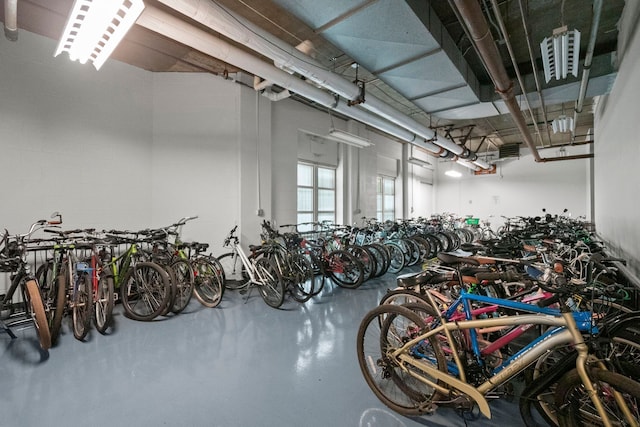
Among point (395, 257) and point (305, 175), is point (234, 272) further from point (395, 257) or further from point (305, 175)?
A: point (395, 257)

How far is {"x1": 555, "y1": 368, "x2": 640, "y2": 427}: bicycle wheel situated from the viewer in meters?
1.03

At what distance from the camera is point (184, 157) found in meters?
4.42

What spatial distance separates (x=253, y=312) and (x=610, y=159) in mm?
5108

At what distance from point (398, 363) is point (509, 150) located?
390 inches

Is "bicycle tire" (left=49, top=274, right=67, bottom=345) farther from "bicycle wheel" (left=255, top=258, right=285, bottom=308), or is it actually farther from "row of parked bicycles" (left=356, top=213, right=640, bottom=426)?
"row of parked bicycles" (left=356, top=213, right=640, bottom=426)

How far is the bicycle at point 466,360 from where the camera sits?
112cm

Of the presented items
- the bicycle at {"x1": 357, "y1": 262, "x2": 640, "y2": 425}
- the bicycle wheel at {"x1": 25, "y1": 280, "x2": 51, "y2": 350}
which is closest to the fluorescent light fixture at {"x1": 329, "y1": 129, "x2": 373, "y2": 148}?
the bicycle at {"x1": 357, "y1": 262, "x2": 640, "y2": 425}

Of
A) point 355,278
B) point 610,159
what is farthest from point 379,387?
point 610,159

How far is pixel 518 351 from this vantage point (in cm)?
152

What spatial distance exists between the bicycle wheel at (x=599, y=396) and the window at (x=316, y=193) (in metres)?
5.02

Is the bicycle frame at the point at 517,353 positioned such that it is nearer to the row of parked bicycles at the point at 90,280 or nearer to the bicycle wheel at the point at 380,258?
the row of parked bicycles at the point at 90,280

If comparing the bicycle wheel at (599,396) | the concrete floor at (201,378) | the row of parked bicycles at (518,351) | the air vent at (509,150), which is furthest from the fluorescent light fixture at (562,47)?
the air vent at (509,150)

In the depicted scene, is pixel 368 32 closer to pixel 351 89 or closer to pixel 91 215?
pixel 351 89

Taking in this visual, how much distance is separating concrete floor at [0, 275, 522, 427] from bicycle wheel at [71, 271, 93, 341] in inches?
4.4
